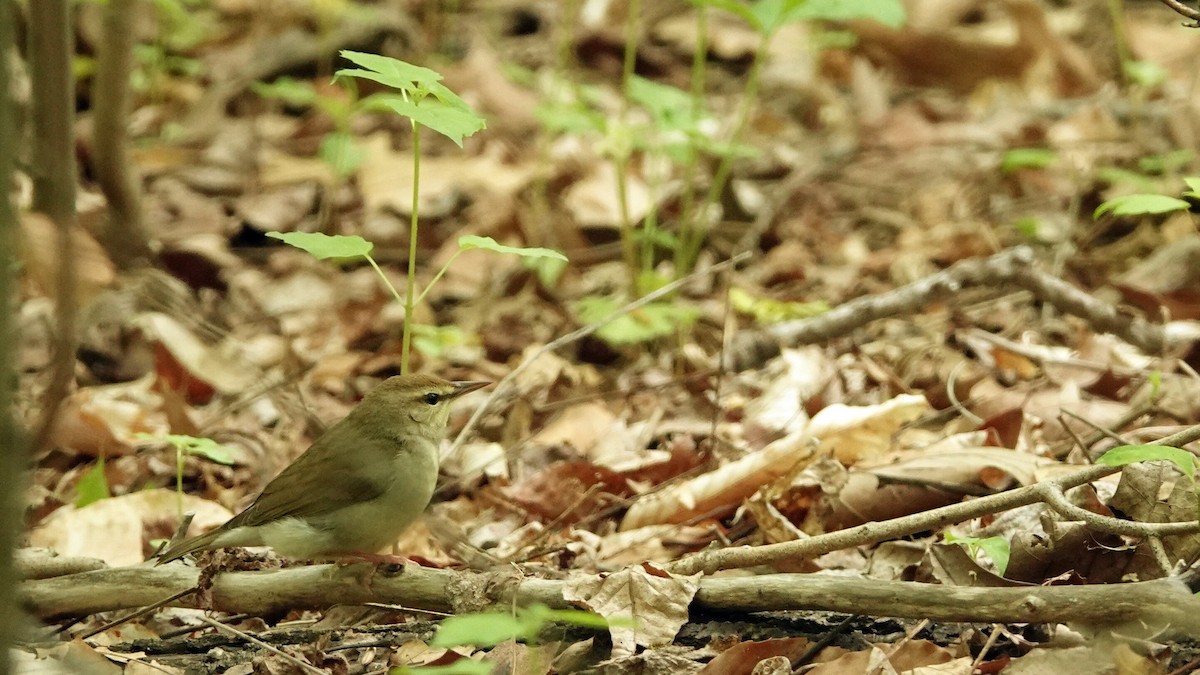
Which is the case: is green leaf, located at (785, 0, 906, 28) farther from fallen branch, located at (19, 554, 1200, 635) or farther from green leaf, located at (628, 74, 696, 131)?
fallen branch, located at (19, 554, 1200, 635)

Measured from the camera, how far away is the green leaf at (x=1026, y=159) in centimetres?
686

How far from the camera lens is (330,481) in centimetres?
371

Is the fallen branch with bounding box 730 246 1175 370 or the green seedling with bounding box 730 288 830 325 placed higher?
the fallen branch with bounding box 730 246 1175 370

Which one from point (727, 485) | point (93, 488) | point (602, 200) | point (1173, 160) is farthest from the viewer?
point (602, 200)

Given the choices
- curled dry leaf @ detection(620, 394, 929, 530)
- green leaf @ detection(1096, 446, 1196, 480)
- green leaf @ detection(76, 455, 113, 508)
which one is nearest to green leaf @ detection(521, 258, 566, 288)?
curled dry leaf @ detection(620, 394, 929, 530)

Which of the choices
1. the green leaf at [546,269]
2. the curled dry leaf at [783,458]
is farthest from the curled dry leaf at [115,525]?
the green leaf at [546,269]

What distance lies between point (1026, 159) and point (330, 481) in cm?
Result: 459

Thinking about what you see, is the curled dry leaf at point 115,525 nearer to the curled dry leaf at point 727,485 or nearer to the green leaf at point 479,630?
the curled dry leaf at point 727,485

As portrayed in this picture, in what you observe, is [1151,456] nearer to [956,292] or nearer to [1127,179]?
[956,292]

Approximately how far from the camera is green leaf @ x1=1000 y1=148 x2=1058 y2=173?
6.86 m

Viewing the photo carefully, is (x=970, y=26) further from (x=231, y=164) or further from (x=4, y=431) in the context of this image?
(x=4, y=431)

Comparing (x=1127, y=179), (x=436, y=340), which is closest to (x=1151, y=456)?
(x=436, y=340)

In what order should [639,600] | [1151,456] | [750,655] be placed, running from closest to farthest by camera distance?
[1151,456]
[750,655]
[639,600]

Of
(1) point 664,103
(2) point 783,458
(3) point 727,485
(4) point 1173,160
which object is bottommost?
(3) point 727,485
